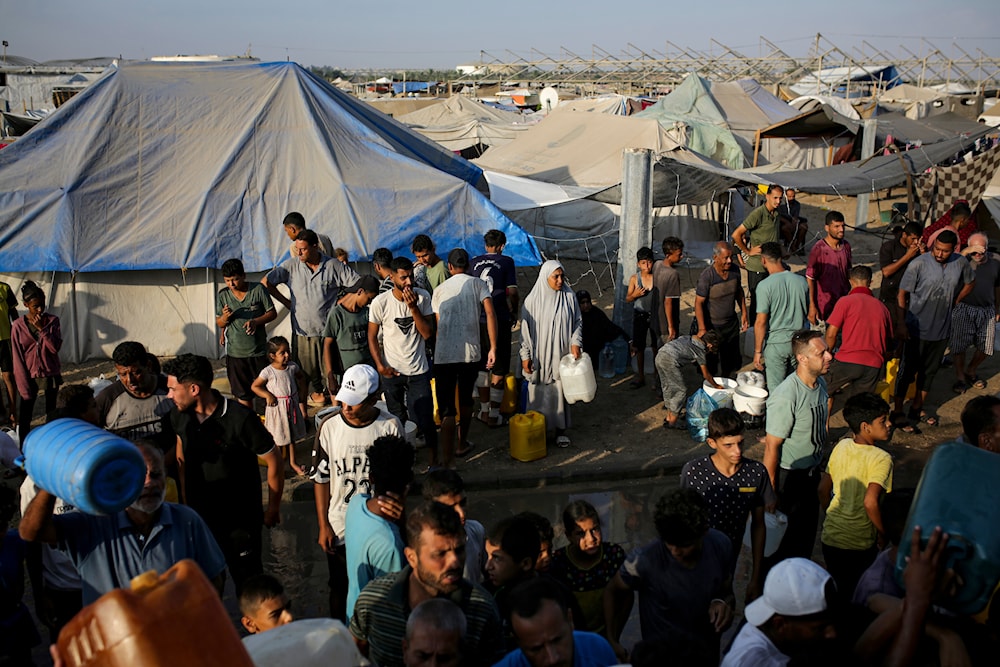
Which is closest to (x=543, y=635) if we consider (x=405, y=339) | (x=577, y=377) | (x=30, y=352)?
(x=405, y=339)

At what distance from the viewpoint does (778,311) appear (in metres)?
7.54

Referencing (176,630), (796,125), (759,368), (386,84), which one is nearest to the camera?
(176,630)

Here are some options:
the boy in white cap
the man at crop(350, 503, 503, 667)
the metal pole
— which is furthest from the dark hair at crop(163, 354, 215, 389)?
the metal pole

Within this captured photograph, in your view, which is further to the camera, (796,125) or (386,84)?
(386,84)

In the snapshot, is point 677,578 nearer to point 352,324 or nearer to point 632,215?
point 352,324

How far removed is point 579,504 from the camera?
12.7 feet

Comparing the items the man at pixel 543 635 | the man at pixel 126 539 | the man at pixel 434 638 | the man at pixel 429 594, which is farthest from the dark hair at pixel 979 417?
the man at pixel 126 539

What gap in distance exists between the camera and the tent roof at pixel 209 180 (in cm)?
1020

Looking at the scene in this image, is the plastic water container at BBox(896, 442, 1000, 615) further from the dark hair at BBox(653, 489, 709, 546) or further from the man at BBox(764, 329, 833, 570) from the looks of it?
the man at BBox(764, 329, 833, 570)

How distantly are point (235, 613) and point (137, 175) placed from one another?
745 centimetres

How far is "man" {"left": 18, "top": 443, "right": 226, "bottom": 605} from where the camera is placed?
3426mm

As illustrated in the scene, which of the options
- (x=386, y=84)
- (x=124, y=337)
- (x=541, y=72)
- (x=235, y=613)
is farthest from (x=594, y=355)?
(x=386, y=84)

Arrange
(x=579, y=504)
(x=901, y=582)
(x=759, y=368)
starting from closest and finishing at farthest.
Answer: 1. (x=901, y=582)
2. (x=579, y=504)
3. (x=759, y=368)

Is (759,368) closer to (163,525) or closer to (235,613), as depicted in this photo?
(235,613)
